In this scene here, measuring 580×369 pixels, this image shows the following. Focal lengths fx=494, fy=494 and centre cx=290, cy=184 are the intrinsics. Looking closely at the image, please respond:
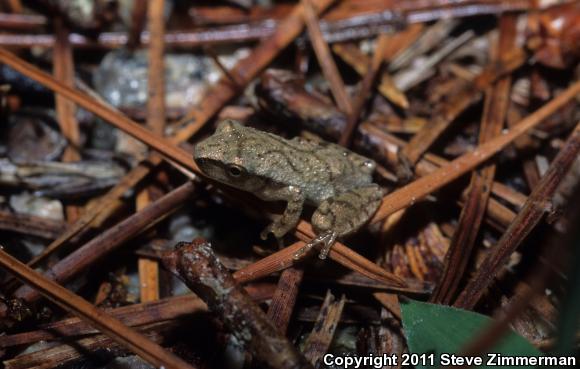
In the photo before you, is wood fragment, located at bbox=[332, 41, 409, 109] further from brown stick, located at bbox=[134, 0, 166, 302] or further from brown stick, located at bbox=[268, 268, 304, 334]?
brown stick, located at bbox=[268, 268, 304, 334]

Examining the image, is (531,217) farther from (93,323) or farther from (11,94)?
(11,94)

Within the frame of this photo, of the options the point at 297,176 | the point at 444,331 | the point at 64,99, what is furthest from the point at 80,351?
the point at 64,99

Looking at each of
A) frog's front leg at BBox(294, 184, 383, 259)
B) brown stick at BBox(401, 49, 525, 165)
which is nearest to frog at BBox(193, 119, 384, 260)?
frog's front leg at BBox(294, 184, 383, 259)

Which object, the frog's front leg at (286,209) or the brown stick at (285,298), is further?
the frog's front leg at (286,209)

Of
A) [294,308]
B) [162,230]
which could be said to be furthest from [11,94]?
[294,308]

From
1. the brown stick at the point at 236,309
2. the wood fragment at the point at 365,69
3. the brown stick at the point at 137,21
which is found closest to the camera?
the brown stick at the point at 236,309

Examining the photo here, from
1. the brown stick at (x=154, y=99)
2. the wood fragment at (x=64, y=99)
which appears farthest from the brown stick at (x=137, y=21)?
the wood fragment at (x=64, y=99)

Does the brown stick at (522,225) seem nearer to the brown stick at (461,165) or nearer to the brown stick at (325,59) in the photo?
the brown stick at (461,165)
